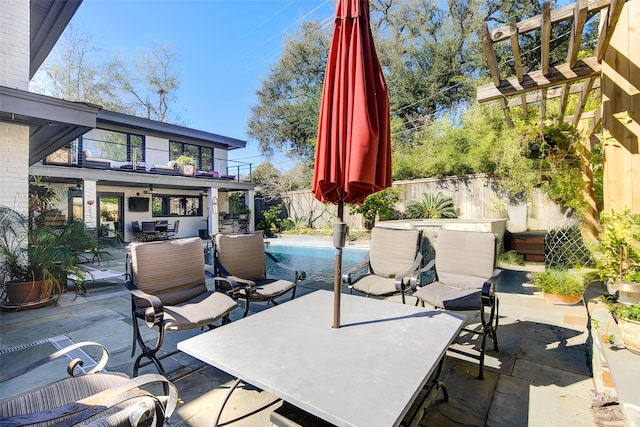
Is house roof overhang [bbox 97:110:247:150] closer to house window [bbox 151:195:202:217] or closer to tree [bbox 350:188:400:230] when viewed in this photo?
house window [bbox 151:195:202:217]

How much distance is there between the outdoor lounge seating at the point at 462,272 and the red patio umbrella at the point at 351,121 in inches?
54.8

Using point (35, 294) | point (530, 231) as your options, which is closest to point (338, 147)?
point (35, 294)

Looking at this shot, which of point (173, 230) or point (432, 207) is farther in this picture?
point (173, 230)

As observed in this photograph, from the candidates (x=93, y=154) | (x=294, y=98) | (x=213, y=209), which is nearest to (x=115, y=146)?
(x=93, y=154)

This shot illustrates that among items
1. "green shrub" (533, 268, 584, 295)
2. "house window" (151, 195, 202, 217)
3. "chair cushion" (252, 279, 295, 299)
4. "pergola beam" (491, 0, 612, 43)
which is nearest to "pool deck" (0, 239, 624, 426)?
"green shrub" (533, 268, 584, 295)

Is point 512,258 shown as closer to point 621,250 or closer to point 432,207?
point 432,207

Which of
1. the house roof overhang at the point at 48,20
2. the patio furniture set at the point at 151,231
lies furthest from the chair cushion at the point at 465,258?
the patio furniture set at the point at 151,231

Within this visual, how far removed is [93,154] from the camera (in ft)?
37.6

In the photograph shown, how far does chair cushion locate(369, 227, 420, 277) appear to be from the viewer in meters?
3.46

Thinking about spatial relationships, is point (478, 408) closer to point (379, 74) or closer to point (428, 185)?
point (379, 74)

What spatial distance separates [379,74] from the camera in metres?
1.78

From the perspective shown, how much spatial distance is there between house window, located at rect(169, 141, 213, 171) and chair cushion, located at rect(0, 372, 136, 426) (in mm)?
13504

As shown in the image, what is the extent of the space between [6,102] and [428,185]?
1020 cm

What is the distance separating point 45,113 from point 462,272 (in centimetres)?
556
